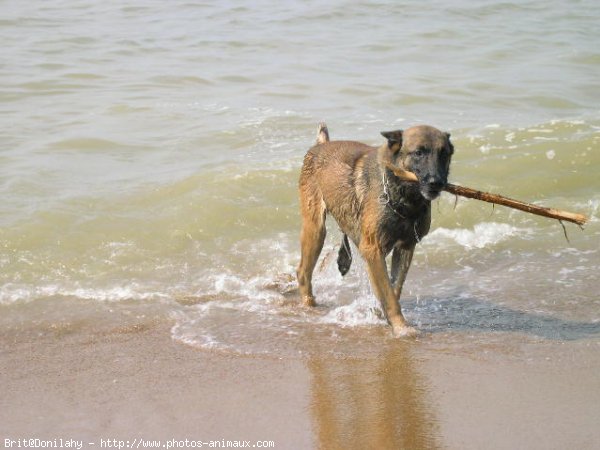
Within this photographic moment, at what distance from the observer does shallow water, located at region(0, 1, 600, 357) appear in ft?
24.8

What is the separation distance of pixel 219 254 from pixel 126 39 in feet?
39.9

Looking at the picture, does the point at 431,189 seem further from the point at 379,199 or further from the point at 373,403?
the point at 373,403

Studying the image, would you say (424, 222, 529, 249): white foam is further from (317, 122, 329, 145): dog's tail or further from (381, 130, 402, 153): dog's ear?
(381, 130, 402, 153): dog's ear

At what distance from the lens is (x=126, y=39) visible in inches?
789

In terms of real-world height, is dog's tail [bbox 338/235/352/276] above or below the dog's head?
below

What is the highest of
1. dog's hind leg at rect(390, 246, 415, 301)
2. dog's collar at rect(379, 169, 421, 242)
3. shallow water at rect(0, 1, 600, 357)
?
dog's collar at rect(379, 169, 421, 242)

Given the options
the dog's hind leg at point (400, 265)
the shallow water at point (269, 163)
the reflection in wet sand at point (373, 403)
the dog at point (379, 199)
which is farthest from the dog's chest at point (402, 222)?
the reflection in wet sand at point (373, 403)

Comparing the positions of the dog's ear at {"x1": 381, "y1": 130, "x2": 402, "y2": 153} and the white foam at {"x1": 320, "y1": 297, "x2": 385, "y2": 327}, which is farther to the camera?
the white foam at {"x1": 320, "y1": 297, "x2": 385, "y2": 327}

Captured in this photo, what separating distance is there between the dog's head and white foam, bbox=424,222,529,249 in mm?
2779

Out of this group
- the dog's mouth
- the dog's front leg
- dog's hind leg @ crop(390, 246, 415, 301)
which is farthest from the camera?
dog's hind leg @ crop(390, 246, 415, 301)

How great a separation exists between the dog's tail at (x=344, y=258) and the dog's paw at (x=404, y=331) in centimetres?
107

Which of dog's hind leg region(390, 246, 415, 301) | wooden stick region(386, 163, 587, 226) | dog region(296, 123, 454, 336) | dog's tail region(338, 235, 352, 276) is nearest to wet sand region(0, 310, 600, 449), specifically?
dog's hind leg region(390, 246, 415, 301)

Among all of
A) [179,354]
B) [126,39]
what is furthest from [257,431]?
[126,39]

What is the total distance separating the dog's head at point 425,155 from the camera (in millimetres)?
6359
